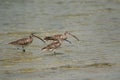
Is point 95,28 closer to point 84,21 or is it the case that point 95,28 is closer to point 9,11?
point 84,21

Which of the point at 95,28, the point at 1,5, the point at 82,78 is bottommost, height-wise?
the point at 82,78

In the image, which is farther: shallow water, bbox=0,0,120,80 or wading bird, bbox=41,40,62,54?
wading bird, bbox=41,40,62,54

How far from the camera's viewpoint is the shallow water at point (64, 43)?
77.5 ft

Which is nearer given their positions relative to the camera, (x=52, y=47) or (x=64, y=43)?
(x=52, y=47)

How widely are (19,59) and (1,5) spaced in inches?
786

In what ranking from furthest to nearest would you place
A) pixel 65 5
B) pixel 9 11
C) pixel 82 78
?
pixel 65 5 < pixel 9 11 < pixel 82 78

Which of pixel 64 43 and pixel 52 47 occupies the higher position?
pixel 64 43

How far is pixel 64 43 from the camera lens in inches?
1204

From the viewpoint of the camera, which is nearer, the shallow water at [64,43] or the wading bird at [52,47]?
the shallow water at [64,43]

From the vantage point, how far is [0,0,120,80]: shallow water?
2361cm

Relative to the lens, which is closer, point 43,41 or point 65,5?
point 43,41

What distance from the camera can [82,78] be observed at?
22.2 m

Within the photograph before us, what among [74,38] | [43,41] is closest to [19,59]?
[43,41]

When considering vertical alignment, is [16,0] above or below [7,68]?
above
